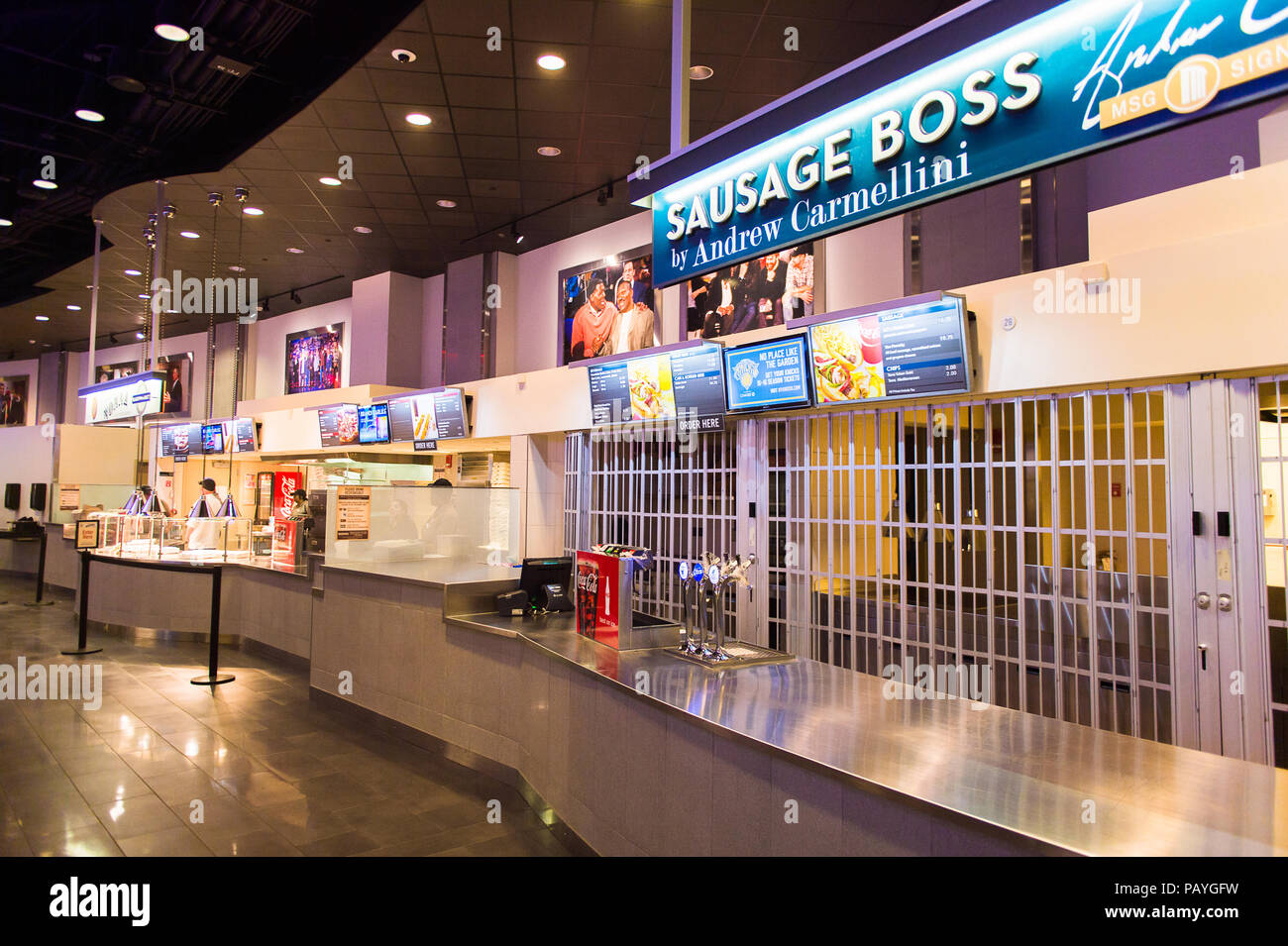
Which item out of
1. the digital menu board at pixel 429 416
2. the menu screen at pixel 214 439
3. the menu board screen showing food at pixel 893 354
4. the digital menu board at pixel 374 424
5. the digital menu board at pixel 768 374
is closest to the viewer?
the menu board screen showing food at pixel 893 354

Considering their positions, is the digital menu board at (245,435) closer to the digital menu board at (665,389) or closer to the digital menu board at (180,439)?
the digital menu board at (180,439)

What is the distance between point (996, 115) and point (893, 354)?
2939mm

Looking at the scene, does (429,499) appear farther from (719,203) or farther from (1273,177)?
(1273,177)

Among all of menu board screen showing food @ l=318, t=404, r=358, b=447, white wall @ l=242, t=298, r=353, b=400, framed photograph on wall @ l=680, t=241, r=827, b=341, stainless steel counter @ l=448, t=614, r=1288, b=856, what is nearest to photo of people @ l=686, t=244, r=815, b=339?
framed photograph on wall @ l=680, t=241, r=827, b=341

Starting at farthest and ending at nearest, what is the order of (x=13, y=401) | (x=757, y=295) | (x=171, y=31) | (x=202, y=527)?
(x=13, y=401) < (x=202, y=527) < (x=757, y=295) < (x=171, y=31)

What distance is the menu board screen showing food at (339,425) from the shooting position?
10023 millimetres

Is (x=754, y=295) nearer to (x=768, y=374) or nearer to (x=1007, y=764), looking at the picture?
(x=768, y=374)

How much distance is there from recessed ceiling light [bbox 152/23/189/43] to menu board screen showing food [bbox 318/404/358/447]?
5257mm

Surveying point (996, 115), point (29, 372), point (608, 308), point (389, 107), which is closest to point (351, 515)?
point (389, 107)

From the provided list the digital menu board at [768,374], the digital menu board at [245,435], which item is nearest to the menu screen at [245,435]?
the digital menu board at [245,435]

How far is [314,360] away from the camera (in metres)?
12.2

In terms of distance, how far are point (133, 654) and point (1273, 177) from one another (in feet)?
31.5

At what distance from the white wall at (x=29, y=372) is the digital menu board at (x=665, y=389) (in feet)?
53.1
